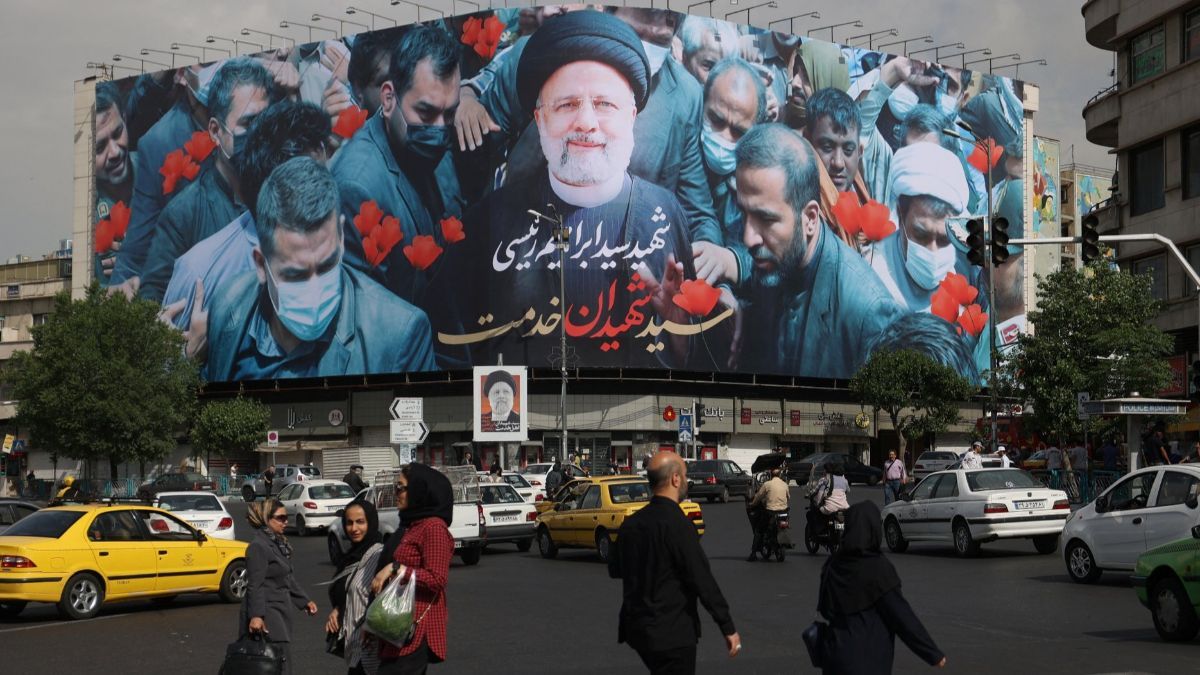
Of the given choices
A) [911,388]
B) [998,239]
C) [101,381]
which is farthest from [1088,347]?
[101,381]

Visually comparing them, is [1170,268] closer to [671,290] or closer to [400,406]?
[400,406]

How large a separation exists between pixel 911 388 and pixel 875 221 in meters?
9.90

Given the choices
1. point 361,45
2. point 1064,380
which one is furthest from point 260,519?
point 361,45

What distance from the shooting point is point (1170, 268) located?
38.3 meters

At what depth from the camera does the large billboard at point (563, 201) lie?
69125 mm

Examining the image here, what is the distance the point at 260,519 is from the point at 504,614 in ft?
23.1

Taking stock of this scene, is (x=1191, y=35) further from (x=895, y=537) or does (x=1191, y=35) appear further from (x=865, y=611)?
(x=865, y=611)

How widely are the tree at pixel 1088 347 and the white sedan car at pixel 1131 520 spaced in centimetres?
1775

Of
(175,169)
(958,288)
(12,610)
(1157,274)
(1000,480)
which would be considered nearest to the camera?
(12,610)

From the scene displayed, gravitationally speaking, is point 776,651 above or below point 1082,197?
below

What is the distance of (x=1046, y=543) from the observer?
928 inches

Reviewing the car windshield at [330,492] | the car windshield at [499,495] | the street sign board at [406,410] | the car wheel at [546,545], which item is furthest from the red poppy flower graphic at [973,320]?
the car wheel at [546,545]

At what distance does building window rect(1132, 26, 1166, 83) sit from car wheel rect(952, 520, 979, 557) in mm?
18811

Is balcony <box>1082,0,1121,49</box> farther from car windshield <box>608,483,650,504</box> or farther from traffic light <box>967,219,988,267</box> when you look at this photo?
car windshield <box>608,483,650,504</box>
